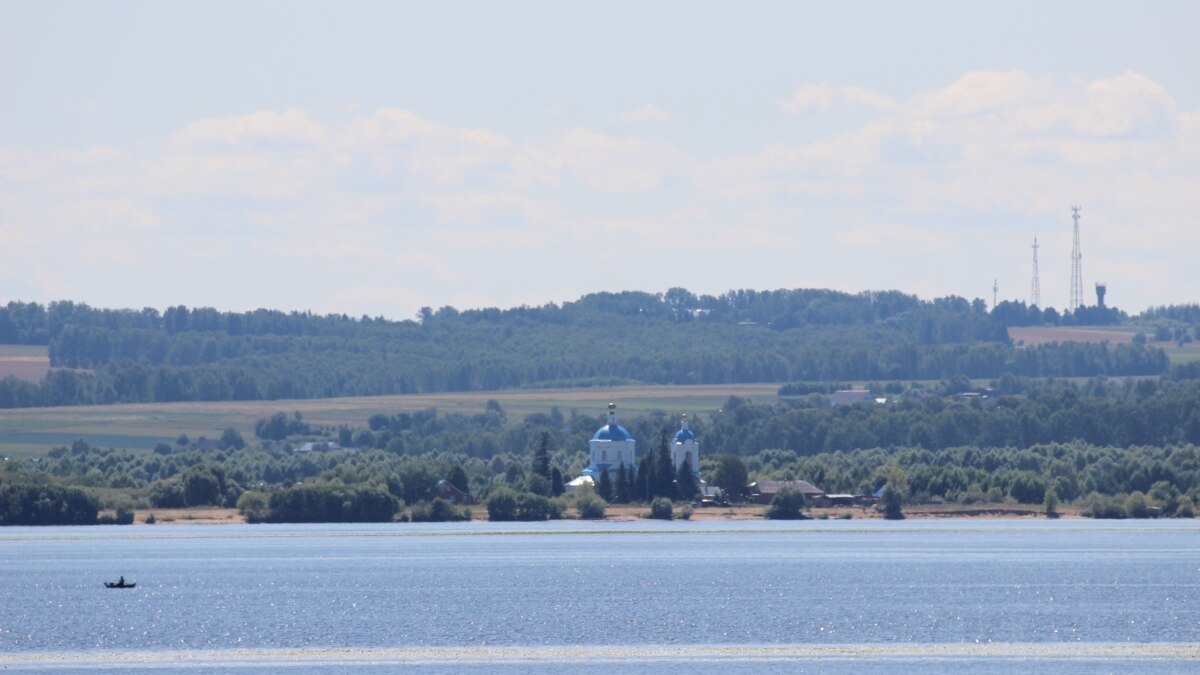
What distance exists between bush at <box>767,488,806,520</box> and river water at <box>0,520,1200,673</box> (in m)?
20.7

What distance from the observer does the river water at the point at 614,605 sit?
197 feet

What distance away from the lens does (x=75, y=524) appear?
445ft

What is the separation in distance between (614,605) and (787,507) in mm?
76380

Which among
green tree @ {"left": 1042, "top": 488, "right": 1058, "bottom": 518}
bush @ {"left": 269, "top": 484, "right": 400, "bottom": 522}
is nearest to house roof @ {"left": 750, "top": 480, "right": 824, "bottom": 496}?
green tree @ {"left": 1042, "top": 488, "right": 1058, "bottom": 518}

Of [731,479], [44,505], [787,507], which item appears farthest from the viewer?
[731,479]

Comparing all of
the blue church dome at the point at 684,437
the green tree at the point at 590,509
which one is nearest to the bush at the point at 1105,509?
the blue church dome at the point at 684,437

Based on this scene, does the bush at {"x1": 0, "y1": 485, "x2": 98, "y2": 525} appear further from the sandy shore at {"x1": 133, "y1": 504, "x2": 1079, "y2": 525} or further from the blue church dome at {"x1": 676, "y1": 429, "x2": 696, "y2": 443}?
the blue church dome at {"x1": 676, "y1": 429, "x2": 696, "y2": 443}

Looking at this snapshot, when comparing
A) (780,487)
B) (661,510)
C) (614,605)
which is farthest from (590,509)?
(614,605)

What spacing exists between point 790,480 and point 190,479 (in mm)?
47463

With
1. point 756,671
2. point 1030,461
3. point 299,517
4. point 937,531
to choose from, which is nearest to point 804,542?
point 937,531

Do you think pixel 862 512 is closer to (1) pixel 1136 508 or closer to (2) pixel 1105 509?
(2) pixel 1105 509

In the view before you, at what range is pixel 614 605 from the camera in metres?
77.4

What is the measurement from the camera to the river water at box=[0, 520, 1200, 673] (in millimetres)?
60125

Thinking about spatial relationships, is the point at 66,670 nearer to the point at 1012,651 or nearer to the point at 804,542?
the point at 1012,651
